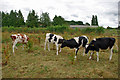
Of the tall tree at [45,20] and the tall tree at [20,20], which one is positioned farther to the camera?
the tall tree at [45,20]

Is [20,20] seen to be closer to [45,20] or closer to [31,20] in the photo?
[31,20]

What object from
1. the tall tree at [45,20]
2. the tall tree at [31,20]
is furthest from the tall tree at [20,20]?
the tall tree at [45,20]

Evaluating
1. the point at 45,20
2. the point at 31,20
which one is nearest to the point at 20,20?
the point at 31,20

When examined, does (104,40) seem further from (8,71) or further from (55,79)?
(8,71)

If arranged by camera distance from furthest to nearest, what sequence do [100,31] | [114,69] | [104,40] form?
[100,31] → [104,40] → [114,69]

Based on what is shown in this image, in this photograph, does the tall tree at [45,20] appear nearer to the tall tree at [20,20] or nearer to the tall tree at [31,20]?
the tall tree at [31,20]

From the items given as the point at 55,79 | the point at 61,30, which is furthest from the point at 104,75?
the point at 61,30

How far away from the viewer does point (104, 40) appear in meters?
6.30

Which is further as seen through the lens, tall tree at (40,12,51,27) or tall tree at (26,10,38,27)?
tall tree at (40,12,51,27)

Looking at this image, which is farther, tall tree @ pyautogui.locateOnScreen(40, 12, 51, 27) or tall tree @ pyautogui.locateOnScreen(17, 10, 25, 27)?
tall tree @ pyautogui.locateOnScreen(40, 12, 51, 27)

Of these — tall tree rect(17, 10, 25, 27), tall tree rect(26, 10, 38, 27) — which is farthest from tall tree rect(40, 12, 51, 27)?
tall tree rect(17, 10, 25, 27)

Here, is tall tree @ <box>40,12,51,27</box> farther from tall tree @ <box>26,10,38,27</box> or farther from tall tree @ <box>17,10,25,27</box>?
tall tree @ <box>17,10,25,27</box>

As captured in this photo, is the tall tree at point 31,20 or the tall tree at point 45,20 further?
the tall tree at point 45,20

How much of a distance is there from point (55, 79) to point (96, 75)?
6.51 ft
